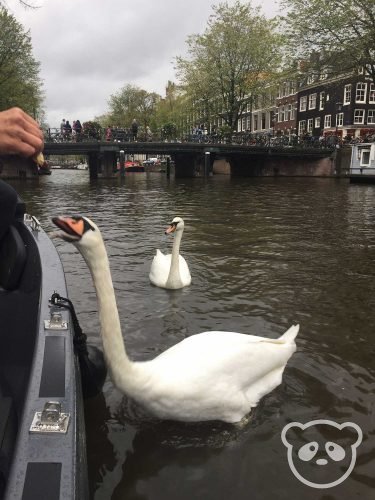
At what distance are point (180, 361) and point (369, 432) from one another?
5.26 ft

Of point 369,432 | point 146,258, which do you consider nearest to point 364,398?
point 369,432

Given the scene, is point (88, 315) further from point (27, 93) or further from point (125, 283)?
point (27, 93)

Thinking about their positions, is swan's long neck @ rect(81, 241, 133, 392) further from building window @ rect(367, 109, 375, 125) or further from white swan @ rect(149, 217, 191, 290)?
building window @ rect(367, 109, 375, 125)

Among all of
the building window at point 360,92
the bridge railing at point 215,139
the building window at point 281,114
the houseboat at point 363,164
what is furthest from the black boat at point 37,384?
the building window at point 281,114

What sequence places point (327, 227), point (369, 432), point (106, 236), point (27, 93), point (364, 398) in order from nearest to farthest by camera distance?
1. point (369, 432)
2. point (364, 398)
3. point (106, 236)
4. point (327, 227)
5. point (27, 93)

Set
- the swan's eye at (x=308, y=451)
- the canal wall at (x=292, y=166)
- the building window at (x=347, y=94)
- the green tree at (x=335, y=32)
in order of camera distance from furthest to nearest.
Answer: the building window at (x=347, y=94) → the canal wall at (x=292, y=166) → the green tree at (x=335, y=32) → the swan's eye at (x=308, y=451)

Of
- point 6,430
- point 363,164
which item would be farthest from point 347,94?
point 6,430

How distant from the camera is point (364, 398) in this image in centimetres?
385

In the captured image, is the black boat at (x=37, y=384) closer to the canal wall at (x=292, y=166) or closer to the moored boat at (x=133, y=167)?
the canal wall at (x=292, y=166)

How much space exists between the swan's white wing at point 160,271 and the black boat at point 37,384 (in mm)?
2701

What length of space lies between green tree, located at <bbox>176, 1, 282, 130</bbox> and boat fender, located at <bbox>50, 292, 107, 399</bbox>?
4029 cm

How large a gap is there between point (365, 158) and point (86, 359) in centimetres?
3138

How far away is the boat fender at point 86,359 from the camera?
9.72 ft

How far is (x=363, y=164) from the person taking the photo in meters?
30.6
